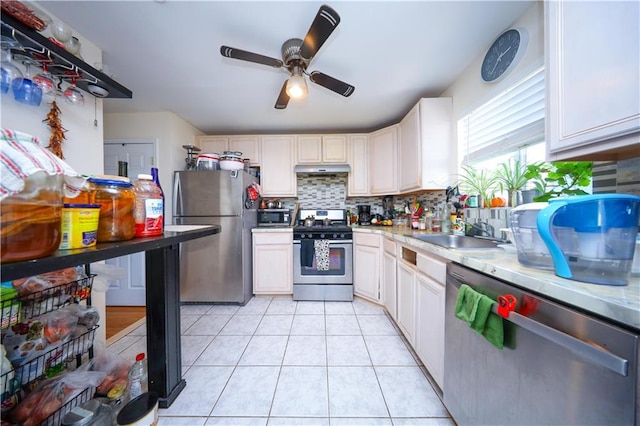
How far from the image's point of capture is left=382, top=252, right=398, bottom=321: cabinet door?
199 cm

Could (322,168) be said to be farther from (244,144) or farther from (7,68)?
(7,68)

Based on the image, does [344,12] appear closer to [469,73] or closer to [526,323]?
[469,73]

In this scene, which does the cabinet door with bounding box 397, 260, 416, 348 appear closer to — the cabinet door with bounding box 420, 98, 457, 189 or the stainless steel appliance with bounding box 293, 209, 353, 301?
the stainless steel appliance with bounding box 293, 209, 353, 301

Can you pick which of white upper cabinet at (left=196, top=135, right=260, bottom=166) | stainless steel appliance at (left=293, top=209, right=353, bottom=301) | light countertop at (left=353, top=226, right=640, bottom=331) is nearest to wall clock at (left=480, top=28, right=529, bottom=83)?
light countertop at (left=353, top=226, right=640, bottom=331)

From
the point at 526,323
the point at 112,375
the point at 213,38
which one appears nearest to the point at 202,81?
the point at 213,38

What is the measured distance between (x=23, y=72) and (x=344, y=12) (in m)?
1.87

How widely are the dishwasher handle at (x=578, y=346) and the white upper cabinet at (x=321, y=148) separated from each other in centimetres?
266

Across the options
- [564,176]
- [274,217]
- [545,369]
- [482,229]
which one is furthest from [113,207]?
[274,217]

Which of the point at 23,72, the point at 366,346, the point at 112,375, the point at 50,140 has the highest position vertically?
the point at 23,72

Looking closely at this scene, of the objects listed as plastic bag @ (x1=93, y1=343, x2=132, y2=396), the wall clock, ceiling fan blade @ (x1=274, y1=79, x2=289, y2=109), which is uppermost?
the wall clock

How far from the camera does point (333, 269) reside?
2.62 m

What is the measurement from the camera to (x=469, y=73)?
6.10 ft

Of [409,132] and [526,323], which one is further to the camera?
[409,132]

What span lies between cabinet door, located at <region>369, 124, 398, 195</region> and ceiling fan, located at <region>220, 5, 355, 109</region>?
50.9 inches
